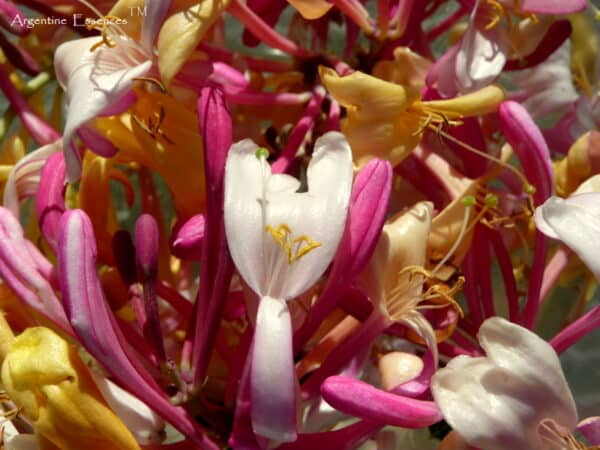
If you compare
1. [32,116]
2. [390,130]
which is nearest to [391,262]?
[390,130]

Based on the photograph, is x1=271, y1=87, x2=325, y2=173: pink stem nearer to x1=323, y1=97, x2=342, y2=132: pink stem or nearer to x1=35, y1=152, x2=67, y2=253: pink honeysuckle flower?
x1=323, y1=97, x2=342, y2=132: pink stem

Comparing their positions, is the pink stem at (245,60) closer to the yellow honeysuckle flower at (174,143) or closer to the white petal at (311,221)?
the yellow honeysuckle flower at (174,143)

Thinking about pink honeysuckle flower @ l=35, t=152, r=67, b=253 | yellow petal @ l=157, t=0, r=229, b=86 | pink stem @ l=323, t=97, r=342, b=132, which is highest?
yellow petal @ l=157, t=0, r=229, b=86

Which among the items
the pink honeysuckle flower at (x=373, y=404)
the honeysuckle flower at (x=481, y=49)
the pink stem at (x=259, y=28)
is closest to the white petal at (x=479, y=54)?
the honeysuckle flower at (x=481, y=49)

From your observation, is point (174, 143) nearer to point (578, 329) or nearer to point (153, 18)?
point (153, 18)

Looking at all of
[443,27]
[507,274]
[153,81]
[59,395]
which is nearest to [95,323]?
[59,395]

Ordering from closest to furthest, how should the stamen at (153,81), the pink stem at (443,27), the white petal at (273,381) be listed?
Result: 1. the white petal at (273,381)
2. the stamen at (153,81)
3. the pink stem at (443,27)

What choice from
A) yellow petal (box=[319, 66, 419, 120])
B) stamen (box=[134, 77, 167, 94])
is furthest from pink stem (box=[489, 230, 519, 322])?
stamen (box=[134, 77, 167, 94])

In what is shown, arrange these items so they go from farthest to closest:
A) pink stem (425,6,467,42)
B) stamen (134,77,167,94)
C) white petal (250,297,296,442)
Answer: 1. pink stem (425,6,467,42)
2. stamen (134,77,167,94)
3. white petal (250,297,296,442)
